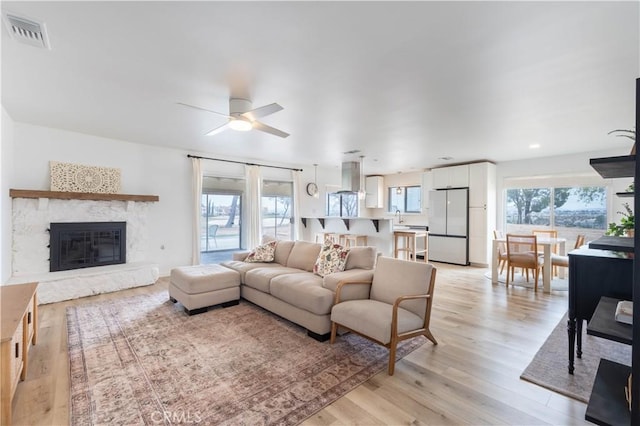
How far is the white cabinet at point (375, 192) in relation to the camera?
895 centimetres

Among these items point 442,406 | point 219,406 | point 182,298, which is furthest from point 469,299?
point 182,298

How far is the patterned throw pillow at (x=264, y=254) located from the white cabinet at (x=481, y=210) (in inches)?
189

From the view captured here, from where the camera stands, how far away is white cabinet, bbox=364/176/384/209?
8.95 meters

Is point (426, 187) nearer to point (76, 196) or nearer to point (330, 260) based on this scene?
point (330, 260)

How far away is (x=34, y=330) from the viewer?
2750 millimetres

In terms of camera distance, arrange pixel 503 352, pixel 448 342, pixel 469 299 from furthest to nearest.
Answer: pixel 469 299, pixel 448 342, pixel 503 352

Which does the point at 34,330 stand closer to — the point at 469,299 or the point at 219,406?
the point at 219,406

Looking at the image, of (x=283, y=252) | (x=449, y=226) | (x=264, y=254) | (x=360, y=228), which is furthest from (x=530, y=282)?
(x=264, y=254)


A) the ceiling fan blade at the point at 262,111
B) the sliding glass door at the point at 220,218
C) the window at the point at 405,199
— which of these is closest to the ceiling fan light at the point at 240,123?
the ceiling fan blade at the point at 262,111

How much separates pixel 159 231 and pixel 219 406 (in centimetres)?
433

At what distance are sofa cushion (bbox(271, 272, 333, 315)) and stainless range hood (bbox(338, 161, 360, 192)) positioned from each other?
3.31 metres

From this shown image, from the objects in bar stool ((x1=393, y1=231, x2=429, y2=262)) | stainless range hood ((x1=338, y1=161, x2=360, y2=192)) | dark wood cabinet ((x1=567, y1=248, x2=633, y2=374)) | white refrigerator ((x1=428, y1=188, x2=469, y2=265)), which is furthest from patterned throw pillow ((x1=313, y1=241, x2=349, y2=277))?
white refrigerator ((x1=428, y1=188, x2=469, y2=265))

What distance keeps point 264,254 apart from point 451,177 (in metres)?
5.06

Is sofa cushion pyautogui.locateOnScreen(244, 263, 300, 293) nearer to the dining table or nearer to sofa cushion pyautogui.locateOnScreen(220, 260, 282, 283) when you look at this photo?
sofa cushion pyautogui.locateOnScreen(220, 260, 282, 283)
